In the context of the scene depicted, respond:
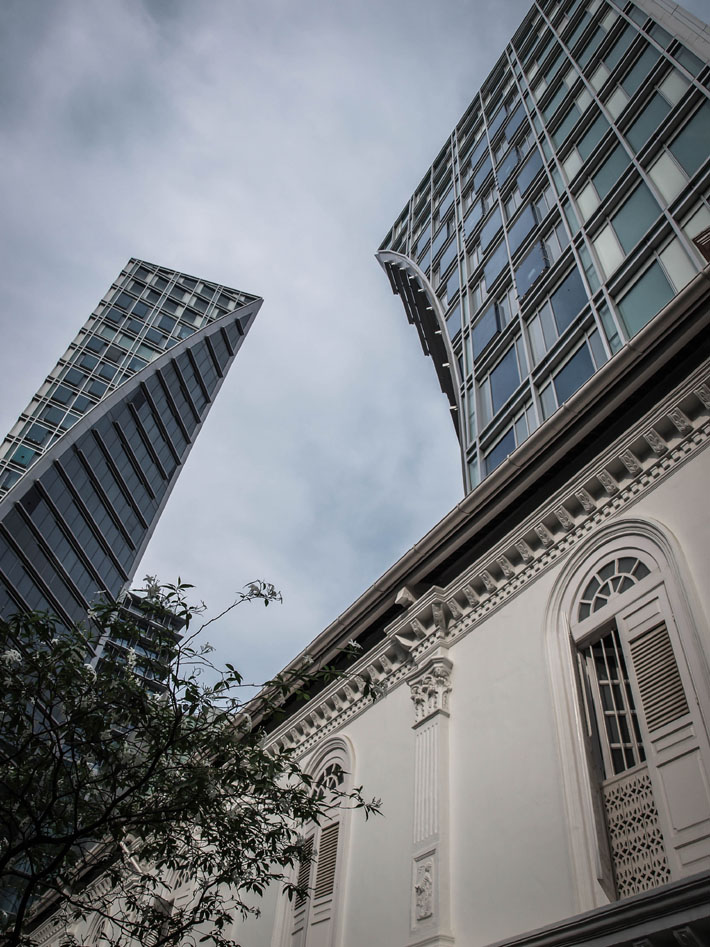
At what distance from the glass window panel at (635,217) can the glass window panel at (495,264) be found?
650cm

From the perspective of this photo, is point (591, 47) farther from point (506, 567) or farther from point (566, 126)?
point (506, 567)

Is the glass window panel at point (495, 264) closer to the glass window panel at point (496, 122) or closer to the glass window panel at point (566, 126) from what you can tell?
the glass window panel at point (566, 126)

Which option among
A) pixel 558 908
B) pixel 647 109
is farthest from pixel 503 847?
pixel 647 109

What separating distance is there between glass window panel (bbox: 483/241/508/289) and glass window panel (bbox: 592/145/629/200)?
16.2 ft

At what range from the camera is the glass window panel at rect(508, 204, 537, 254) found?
89.6 feet

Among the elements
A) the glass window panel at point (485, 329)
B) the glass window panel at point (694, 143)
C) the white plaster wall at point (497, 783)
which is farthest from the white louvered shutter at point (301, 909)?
the glass window panel at point (485, 329)

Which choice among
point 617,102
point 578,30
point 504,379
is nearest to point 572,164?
point 617,102

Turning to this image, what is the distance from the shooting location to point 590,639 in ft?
32.5

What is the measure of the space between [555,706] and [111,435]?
64.3 meters

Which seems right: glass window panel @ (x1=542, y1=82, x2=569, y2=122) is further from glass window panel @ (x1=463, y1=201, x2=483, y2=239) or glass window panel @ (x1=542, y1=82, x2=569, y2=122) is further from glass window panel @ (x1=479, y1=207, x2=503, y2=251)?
glass window panel @ (x1=463, y1=201, x2=483, y2=239)

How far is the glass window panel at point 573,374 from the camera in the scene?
65.6ft

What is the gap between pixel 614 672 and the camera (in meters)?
9.66

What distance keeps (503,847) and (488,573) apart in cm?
432

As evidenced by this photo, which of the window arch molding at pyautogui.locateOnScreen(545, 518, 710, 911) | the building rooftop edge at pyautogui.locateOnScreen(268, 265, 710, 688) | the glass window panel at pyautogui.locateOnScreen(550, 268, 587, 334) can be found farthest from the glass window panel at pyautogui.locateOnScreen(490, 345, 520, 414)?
the window arch molding at pyautogui.locateOnScreen(545, 518, 710, 911)
